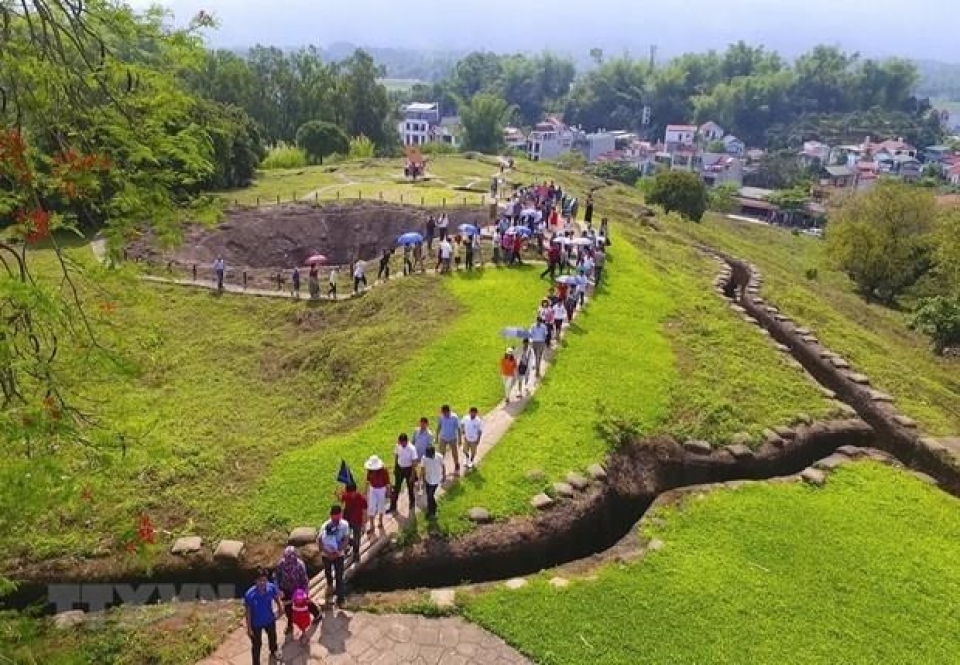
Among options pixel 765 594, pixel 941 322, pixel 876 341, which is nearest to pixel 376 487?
pixel 765 594

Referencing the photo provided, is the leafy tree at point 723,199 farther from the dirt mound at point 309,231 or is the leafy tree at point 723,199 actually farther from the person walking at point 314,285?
the person walking at point 314,285

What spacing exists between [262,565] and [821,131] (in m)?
186

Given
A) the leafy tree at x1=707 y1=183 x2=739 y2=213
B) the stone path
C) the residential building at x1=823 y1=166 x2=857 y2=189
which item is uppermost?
the stone path

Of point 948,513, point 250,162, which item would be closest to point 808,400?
point 948,513

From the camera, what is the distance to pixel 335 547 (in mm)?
13047

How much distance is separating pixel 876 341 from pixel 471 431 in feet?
70.6

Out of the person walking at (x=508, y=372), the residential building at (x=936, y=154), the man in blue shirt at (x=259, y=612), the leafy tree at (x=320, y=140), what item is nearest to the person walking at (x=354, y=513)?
the man in blue shirt at (x=259, y=612)

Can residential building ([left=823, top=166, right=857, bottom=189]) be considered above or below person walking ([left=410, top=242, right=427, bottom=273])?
below

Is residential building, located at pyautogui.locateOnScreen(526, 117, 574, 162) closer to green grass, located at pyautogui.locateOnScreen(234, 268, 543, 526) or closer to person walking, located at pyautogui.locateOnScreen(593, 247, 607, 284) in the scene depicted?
person walking, located at pyautogui.locateOnScreen(593, 247, 607, 284)

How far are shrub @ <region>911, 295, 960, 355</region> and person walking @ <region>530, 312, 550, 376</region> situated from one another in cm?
2388

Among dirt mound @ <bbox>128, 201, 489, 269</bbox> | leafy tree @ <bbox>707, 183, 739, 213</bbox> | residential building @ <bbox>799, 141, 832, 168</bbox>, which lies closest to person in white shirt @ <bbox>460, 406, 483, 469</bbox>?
dirt mound @ <bbox>128, 201, 489, 269</bbox>

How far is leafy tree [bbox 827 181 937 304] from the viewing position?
4919 cm

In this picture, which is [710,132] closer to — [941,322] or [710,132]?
[710,132]

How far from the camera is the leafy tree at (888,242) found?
4919 centimetres
